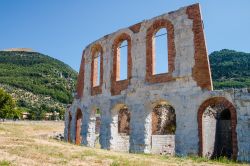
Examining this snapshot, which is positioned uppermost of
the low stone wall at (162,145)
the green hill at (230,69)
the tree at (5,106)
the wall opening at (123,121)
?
the green hill at (230,69)

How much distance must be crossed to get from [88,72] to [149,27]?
556 cm

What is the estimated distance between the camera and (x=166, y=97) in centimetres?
1301

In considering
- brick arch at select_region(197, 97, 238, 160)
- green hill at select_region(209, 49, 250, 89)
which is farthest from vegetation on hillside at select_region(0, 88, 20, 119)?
brick arch at select_region(197, 97, 238, 160)

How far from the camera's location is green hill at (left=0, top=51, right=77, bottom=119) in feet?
265

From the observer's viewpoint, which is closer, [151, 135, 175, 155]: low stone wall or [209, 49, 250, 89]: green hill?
[151, 135, 175, 155]: low stone wall

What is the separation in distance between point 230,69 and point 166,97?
53.7 metres

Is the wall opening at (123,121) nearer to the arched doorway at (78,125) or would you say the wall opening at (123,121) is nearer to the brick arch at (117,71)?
the arched doorway at (78,125)

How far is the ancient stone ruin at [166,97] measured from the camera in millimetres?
11750

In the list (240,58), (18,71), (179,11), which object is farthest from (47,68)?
(179,11)

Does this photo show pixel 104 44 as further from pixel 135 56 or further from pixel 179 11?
pixel 179 11

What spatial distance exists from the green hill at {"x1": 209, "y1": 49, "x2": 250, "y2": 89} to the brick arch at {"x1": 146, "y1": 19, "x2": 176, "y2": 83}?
41.0 metres

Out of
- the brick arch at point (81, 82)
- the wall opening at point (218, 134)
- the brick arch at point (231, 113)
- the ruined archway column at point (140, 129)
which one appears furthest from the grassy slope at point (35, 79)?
the brick arch at point (231, 113)

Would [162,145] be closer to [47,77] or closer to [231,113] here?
[231,113]

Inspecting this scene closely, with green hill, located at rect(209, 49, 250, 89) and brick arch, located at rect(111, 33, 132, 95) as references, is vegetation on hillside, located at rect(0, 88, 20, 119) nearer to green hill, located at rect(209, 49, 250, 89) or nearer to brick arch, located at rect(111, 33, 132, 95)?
green hill, located at rect(209, 49, 250, 89)
